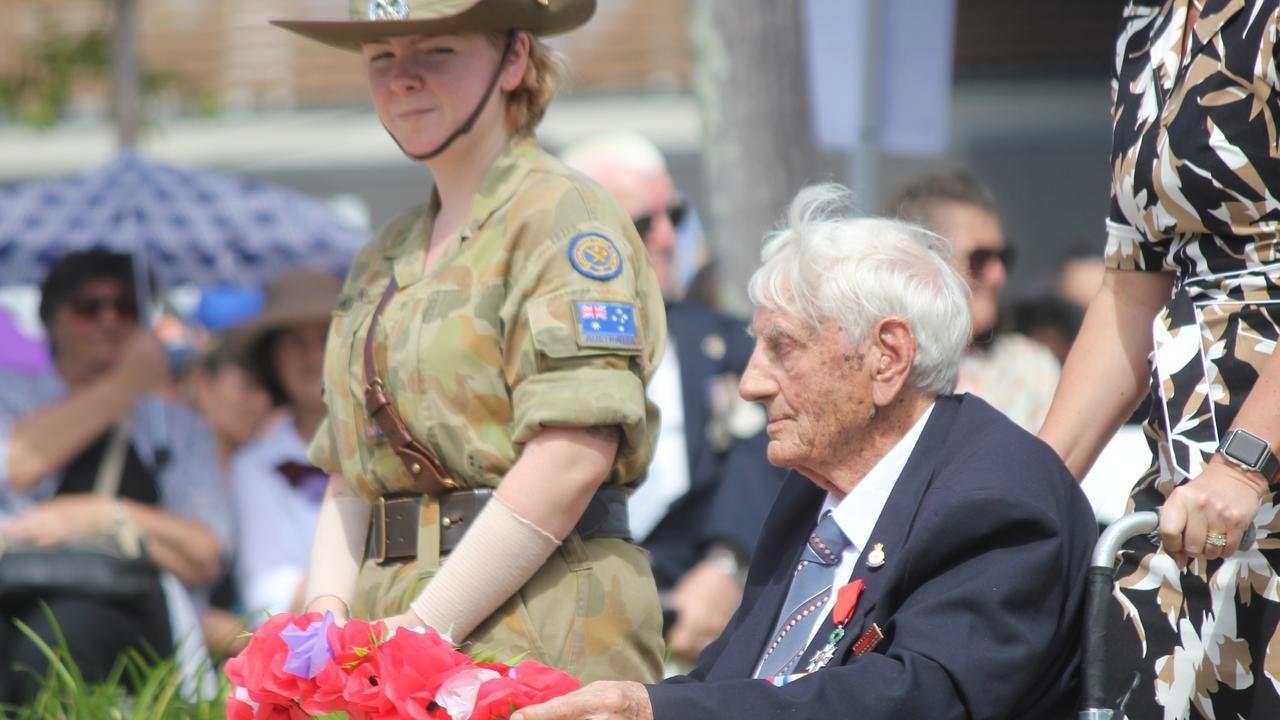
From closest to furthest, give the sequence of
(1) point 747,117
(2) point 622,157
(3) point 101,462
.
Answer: (2) point 622,157 < (3) point 101,462 < (1) point 747,117

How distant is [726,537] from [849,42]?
1.62m

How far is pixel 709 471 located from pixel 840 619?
2.48 m

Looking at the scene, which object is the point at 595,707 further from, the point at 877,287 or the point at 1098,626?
the point at 877,287

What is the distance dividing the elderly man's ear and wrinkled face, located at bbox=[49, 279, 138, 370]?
4.03m

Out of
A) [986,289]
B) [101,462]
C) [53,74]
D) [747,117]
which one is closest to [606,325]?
[986,289]

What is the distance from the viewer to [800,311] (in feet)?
9.23

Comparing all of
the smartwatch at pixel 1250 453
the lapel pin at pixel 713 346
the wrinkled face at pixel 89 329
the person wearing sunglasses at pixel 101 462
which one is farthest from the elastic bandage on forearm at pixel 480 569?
the wrinkled face at pixel 89 329

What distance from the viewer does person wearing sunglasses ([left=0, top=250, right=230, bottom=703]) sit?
18.0 feet

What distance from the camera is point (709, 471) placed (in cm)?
508

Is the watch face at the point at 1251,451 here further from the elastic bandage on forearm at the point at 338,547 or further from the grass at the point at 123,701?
the grass at the point at 123,701

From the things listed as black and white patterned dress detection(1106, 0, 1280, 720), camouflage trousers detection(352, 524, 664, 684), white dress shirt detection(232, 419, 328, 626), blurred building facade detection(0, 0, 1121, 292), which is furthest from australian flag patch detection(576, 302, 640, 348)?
blurred building facade detection(0, 0, 1121, 292)

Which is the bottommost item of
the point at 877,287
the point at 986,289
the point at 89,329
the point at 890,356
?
the point at 89,329

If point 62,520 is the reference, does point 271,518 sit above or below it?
below

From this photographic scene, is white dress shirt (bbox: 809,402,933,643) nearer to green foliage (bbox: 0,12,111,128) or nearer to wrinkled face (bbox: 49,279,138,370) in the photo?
wrinkled face (bbox: 49,279,138,370)
